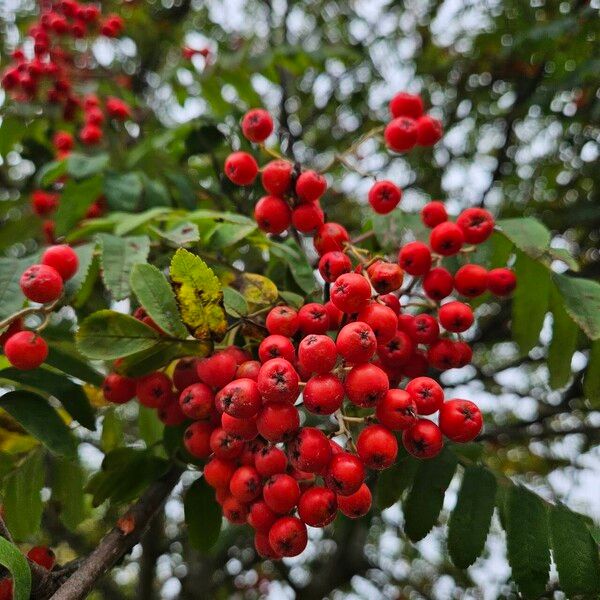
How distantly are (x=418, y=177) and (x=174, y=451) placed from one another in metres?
3.96

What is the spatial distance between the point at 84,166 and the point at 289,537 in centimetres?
187

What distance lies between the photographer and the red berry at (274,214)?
187 cm

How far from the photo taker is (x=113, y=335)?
1.66 meters

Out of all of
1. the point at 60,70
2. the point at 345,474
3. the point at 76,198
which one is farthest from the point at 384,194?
the point at 60,70

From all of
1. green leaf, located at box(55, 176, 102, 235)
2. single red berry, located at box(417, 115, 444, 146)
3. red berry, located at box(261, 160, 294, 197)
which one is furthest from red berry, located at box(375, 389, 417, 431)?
green leaf, located at box(55, 176, 102, 235)

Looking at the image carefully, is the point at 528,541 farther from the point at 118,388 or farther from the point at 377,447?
the point at 118,388

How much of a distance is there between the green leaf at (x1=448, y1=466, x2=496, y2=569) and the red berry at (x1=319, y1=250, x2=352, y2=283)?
780 millimetres

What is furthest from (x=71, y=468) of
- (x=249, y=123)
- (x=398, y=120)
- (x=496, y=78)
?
(x=496, y=78)

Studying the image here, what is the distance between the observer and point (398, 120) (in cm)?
227

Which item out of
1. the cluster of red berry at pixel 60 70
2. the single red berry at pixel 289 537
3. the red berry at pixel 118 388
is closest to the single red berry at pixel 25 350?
the red berry at pixel 118 388

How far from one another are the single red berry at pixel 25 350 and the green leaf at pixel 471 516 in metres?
1.26

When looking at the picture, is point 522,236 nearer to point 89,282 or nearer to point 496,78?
point 89,282

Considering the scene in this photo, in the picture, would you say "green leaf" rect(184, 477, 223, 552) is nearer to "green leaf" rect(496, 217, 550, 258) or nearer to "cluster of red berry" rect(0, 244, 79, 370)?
"cluster of red berry" rect(0, 244, 79, 370)

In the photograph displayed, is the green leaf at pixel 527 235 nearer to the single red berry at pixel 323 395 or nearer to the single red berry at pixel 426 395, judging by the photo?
the single red berry at pixel 426 395
